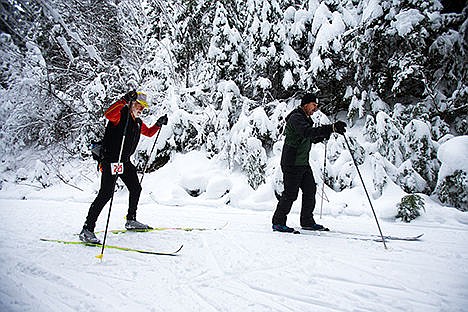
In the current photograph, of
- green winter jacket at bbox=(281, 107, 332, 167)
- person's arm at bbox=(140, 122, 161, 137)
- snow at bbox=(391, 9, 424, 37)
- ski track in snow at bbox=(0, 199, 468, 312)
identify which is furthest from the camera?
snow at bbox=(391, 9, 424, 37)

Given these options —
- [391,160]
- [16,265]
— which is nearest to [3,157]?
[16,265]

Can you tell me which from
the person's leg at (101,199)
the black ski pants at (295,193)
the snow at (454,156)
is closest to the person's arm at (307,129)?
the black ski pants at (295,193)

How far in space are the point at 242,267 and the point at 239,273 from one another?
0.15 meters

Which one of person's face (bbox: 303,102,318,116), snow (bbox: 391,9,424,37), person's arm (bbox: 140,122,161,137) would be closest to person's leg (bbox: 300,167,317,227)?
person's face (bbox: 303,102,318,116)

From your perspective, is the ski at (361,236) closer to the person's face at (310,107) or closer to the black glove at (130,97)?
the person's face at (310,107)

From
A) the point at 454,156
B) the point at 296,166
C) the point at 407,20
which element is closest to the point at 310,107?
the point at 296,166

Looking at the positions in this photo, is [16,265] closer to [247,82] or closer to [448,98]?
[247,82]

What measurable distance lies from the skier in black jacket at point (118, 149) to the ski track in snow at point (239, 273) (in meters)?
0.35

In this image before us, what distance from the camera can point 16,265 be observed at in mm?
2807

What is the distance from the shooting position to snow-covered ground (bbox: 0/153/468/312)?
2107 millimetres

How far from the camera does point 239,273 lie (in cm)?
267

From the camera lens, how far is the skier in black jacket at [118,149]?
12.0 feet

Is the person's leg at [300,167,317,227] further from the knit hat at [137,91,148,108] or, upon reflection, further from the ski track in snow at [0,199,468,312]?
the knit hat at [137,91,148,108]

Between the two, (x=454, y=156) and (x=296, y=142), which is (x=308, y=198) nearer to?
(x=296, y=142)
